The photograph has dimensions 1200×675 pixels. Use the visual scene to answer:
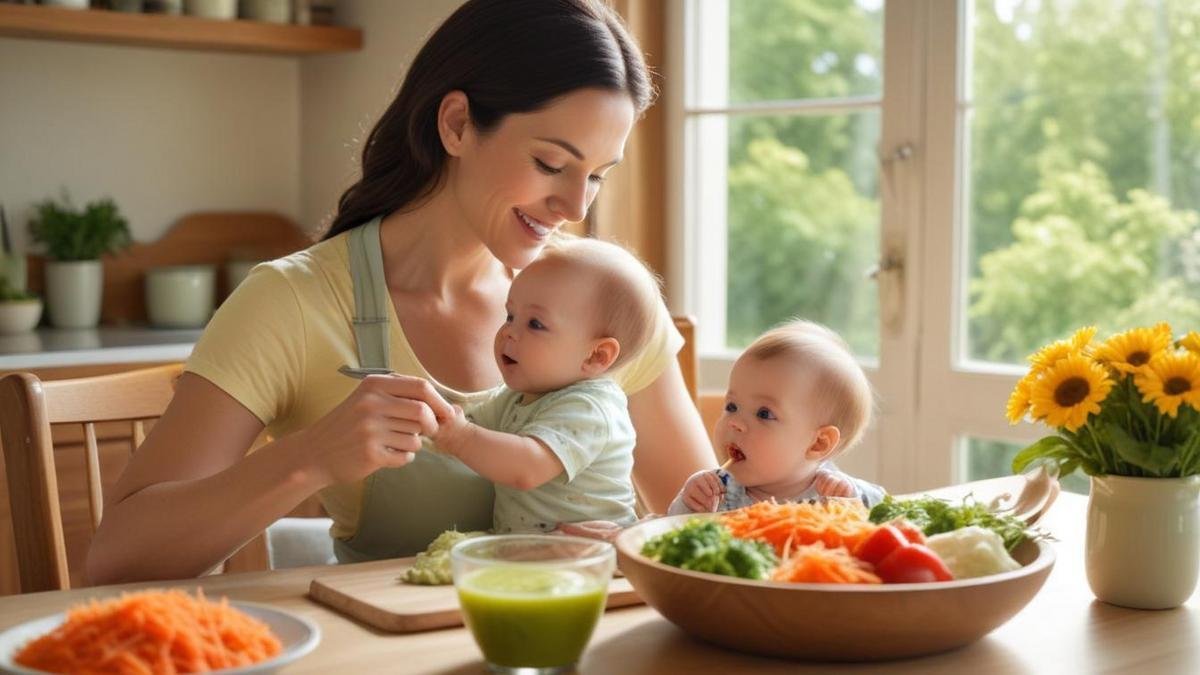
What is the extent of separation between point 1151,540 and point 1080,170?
4.96 ft

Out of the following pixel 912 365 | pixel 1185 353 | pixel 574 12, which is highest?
pixel 574 12

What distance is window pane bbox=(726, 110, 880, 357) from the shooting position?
3111 mm

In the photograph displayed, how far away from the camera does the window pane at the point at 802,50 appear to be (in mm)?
3062

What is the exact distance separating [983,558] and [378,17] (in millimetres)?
3003

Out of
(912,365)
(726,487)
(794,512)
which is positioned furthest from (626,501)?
(912,365)

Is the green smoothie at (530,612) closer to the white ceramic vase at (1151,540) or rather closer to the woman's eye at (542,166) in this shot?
the white ceramic vase at (1151,540)

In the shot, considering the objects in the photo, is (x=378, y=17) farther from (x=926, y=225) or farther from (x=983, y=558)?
(x=983, y=558)

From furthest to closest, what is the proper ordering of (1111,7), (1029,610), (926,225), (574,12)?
(926,225)
(1111,7)
(574,12)
(1029,610)

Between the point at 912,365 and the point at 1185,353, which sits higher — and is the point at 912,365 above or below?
below

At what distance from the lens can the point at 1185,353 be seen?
4.34 ft

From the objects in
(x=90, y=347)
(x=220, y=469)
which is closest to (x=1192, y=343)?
(x=220, y=469)

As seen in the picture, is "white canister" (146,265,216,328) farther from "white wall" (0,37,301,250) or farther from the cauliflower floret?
the cauliflower floret

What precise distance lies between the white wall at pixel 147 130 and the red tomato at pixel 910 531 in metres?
3.09

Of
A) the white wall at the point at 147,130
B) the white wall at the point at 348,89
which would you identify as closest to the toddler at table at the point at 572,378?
the white wall at the point at 348,89
